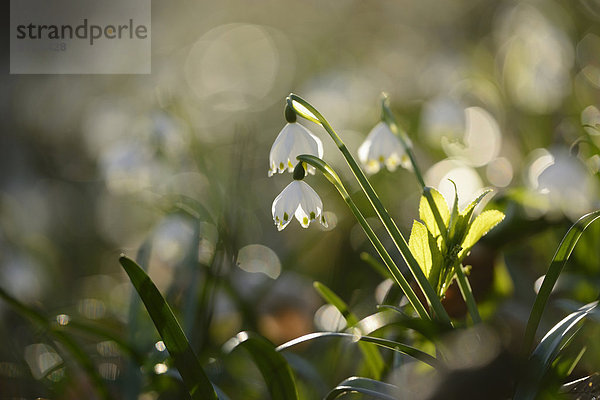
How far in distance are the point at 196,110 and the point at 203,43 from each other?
1285mm

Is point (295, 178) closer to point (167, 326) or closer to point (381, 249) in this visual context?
point (381, 249)

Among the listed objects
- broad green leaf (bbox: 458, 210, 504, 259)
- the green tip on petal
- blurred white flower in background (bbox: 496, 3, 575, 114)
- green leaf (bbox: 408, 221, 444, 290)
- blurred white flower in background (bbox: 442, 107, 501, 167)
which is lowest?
green leaf (bbox: 408, 221, 444, 290)

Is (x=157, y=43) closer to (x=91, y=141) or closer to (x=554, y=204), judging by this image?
(x=91, y=141)

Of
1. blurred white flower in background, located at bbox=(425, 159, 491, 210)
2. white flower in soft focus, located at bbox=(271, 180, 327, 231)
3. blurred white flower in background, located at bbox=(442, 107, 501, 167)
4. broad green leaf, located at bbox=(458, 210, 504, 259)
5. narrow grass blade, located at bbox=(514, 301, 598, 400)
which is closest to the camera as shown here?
narrow grass blade, located at bbox=(514, 301, 598, 400)

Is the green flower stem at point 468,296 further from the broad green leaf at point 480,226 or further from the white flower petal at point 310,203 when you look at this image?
the white flower petal at point 310,203

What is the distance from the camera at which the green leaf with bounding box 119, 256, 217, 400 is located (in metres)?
0.89

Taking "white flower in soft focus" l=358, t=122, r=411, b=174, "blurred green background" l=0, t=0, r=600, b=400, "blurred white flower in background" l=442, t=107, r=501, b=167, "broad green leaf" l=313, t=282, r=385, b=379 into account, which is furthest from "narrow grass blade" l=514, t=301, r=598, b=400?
"blurred white flower in background" l=442, t=107, r=501, b=167

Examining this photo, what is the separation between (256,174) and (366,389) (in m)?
2.60

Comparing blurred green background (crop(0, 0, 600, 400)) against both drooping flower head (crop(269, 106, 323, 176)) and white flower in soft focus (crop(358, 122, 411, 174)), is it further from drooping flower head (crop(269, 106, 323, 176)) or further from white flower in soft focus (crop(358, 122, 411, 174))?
drooping flower head (crop(269, 106, 323, 176))

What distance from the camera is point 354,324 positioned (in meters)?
1.06

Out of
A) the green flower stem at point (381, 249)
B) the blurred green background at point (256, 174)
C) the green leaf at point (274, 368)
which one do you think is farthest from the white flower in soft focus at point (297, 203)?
the blurred green background at point (256, 174)

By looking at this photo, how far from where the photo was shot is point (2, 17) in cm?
359

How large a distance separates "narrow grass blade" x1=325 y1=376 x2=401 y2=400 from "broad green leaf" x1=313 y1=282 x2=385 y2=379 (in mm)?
114

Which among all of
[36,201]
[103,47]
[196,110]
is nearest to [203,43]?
[196,110]
